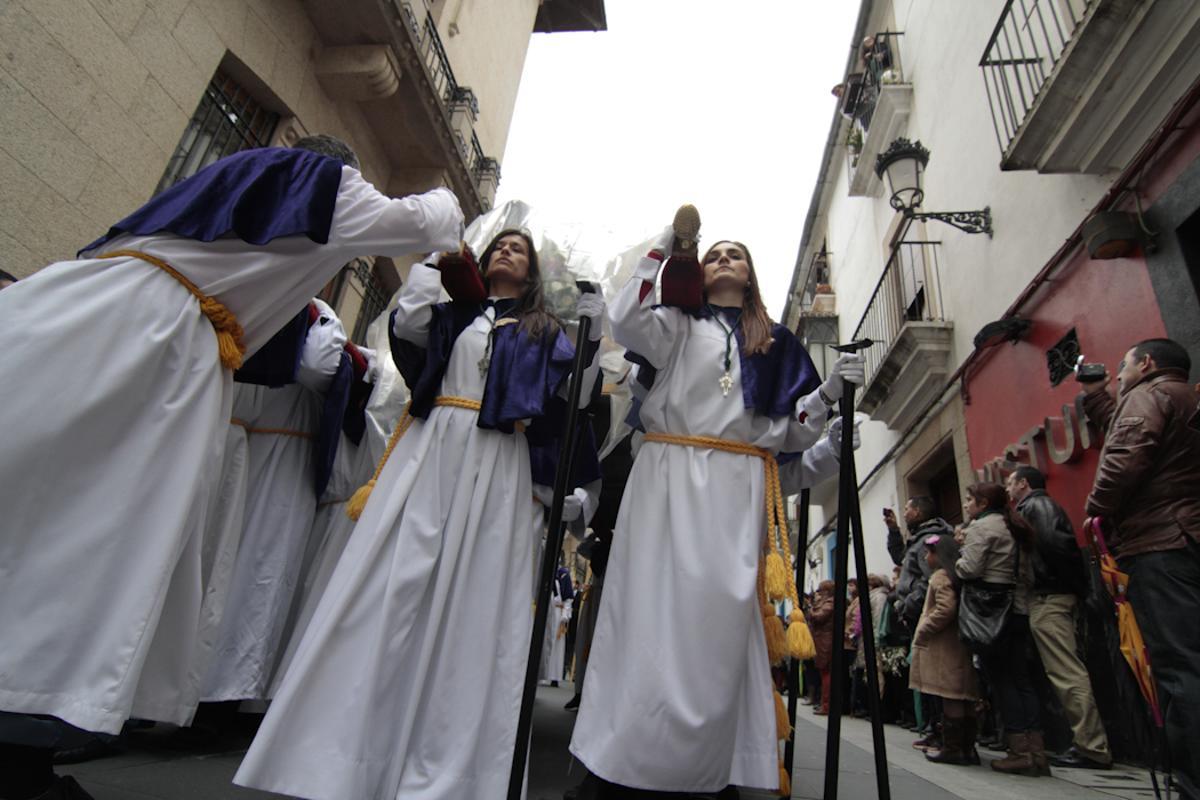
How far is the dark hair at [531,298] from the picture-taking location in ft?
8.86

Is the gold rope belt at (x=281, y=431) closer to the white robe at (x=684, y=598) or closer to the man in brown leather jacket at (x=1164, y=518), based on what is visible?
the white robe at (x=684, y=598)

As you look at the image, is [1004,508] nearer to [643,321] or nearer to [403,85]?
[643,321]

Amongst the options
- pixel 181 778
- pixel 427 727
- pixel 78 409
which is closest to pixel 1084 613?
pixel 427 727

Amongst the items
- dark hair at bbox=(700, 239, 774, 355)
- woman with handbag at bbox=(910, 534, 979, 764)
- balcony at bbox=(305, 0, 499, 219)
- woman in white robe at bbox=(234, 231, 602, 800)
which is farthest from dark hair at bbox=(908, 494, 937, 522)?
balcony at bbox=(305, 0, 499, 219)

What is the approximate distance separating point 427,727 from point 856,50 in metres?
13.6

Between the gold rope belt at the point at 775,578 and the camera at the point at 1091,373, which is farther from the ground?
the camera at the point at 1091,373

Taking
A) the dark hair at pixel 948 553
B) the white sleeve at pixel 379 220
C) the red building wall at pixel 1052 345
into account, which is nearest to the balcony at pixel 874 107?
the red building wall at pixel 1052 345

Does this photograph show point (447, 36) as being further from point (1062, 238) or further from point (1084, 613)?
point (1084, 613)

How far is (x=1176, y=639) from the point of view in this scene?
2.71 metres

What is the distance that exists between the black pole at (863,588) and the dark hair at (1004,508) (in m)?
2.81

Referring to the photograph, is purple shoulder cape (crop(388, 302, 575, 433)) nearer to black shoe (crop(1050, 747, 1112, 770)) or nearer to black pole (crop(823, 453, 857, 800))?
black pole (crop(823, 453, 857, 800))

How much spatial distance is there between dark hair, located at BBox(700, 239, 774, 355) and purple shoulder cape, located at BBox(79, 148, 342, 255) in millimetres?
1429

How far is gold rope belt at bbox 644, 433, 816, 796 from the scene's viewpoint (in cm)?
218

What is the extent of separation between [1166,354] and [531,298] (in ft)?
9.64
